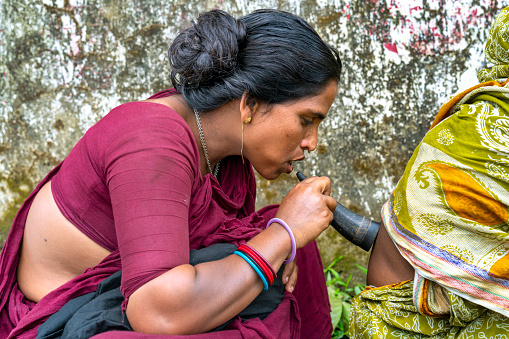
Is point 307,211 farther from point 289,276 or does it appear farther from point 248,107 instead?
point 248,107

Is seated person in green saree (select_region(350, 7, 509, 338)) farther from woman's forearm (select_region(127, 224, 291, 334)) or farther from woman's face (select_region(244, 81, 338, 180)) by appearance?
woman's forearm (select_region(127, 224, 291, 334))

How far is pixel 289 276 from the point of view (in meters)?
1.71

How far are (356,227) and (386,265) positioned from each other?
0.62 feet

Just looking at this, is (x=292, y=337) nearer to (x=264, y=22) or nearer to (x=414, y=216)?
(x=414, y=216)

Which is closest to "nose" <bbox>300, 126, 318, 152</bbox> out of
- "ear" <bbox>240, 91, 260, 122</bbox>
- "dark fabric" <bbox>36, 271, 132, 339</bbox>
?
"ear" <bbox>240, 91, 260, 122</bbox>

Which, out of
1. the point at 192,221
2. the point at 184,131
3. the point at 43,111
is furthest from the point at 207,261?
the point at 43,111

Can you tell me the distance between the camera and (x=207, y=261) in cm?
146

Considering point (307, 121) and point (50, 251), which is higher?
point (307, 121)

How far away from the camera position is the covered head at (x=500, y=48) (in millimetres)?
1535

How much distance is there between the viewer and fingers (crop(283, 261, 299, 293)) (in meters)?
1.66

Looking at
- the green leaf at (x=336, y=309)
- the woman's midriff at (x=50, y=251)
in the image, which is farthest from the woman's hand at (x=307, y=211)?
the green leaf at (x=336, y=309)

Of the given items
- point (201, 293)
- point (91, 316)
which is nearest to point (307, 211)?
point (201, 293)

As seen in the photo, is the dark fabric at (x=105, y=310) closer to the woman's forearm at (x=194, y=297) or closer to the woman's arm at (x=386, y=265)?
the woman's forearm at (x=194, y=297)

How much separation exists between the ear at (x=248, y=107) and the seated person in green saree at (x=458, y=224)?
591 mm
